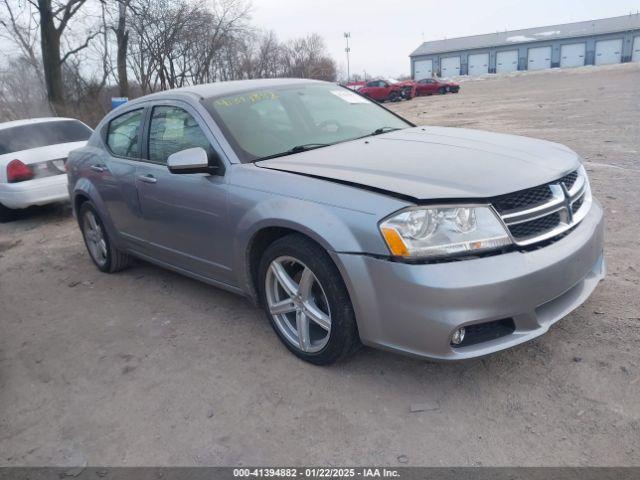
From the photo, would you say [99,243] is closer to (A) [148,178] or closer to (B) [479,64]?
(A) [148,178]

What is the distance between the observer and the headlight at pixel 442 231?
2.53 metres

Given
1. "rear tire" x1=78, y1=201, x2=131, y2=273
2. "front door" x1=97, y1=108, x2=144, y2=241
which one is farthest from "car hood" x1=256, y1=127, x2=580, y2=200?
"rear tire" x1=78, y1=201, x2=131, y2=273

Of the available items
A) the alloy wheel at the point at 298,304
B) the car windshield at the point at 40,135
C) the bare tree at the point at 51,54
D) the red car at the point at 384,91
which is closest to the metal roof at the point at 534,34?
the red car at the point at 384,91

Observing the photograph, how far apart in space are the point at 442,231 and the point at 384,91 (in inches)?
1226

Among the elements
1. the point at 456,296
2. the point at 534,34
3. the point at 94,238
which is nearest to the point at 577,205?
the point at 456,296

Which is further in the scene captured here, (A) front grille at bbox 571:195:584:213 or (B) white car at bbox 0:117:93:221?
(B) white car at bbox 0:117:93:221

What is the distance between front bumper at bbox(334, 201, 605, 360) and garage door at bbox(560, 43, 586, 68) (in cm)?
7765

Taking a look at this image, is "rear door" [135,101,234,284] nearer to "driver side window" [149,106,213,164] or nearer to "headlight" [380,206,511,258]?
"driver side window" [149,106,213,164]

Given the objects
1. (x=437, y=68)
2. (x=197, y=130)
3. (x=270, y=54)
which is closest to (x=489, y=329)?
(x=197, y=130)

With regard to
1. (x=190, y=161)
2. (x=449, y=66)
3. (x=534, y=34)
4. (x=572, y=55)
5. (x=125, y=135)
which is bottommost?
(x=190, y=161)

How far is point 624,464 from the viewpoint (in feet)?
7.23

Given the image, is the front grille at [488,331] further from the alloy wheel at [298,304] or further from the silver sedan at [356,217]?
the alloy wheel at [298,304]

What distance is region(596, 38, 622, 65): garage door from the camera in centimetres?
6731

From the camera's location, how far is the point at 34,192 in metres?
7.18
